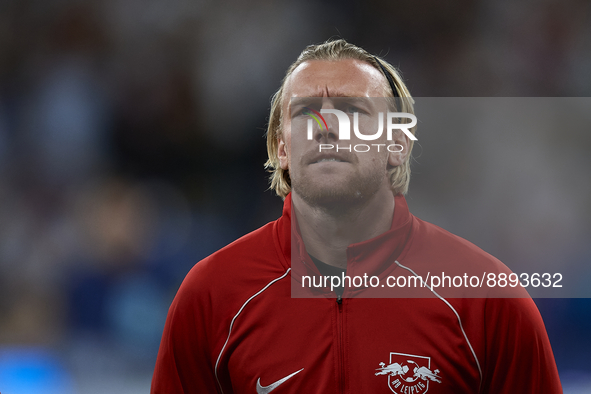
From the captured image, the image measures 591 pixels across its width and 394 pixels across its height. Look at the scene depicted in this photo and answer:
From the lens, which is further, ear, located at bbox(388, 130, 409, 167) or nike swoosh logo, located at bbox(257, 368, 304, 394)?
ear, located at bbox(388, 130, 409, 167)

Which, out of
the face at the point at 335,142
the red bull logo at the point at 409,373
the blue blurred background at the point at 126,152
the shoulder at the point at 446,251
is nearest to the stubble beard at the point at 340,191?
the face at the point at 335,142

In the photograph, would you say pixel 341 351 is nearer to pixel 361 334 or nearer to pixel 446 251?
pixel 361 334

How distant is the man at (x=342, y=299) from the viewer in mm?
907

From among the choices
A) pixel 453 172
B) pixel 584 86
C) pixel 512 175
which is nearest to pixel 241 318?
pixel 453 172

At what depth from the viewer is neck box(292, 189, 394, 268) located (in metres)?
1.00

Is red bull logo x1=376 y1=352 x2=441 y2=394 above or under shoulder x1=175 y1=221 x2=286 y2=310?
under

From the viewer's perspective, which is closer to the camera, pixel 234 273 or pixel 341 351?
pixel 341 351

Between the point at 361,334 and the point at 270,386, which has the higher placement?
the point at 361,334

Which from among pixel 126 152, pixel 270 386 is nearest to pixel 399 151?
pixel 270 386

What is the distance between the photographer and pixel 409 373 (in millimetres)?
898

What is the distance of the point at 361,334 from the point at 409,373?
0.41ft

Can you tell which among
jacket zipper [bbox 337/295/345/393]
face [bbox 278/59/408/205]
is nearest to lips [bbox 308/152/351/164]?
face [bbox 278/59/408/205]

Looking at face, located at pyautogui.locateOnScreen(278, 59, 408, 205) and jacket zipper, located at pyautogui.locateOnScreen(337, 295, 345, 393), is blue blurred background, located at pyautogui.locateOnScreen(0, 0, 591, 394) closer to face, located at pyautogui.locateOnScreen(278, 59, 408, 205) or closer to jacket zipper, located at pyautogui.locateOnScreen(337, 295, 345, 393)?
face, located at pyautogui.locateOnScreen(278, 59, 408, 205)

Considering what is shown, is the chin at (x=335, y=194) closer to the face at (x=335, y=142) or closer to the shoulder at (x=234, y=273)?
the face at (x=335, y=142)
